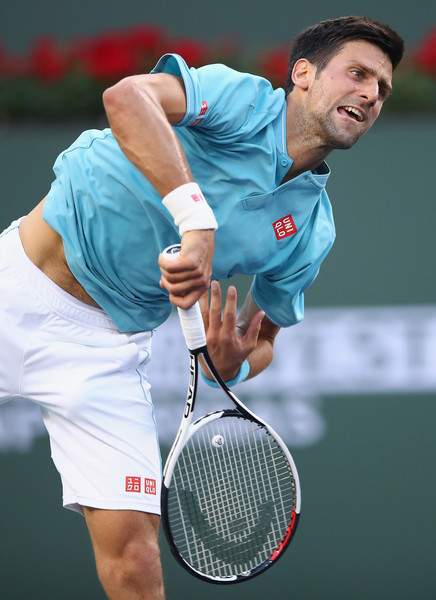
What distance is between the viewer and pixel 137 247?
8.70ft

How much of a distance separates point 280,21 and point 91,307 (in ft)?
9.99

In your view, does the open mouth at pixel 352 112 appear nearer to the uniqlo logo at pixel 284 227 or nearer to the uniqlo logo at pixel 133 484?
the uniqlo logo at pixel 284 227

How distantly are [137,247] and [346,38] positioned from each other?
2.80ft

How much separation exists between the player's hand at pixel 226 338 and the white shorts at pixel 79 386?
0.25 m

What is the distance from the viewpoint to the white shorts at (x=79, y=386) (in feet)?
8.85

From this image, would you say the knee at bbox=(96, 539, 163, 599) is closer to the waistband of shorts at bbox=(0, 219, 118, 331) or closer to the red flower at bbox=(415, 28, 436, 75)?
the waistband of shorts at bbox=(0, 219, 118, 331)

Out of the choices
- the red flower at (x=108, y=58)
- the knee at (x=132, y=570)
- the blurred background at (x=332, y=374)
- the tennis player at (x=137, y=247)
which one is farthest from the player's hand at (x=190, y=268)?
the red flower at (x=108, y=58)

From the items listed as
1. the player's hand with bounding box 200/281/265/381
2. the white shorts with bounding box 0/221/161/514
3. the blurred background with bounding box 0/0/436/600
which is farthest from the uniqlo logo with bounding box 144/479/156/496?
the blurred background with bounding box 0/0/436/600

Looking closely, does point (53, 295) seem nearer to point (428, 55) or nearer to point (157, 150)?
point (157, 150)

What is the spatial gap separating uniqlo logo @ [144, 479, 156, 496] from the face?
3.60 feet

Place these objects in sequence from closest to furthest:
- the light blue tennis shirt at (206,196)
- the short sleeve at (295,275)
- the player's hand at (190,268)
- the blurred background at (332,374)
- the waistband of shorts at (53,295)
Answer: the player's hand at (190,268) → the light blue tennis shirt at (206,196) → the waistband of shorts at (53,295) → the short sleeve at (295,275) → the blurred background at (332,374)

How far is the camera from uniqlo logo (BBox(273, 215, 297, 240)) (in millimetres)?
2715

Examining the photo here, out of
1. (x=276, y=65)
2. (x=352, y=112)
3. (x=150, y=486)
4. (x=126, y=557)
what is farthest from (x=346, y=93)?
(x=276, y=65)

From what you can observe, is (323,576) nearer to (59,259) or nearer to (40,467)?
(40,467)
